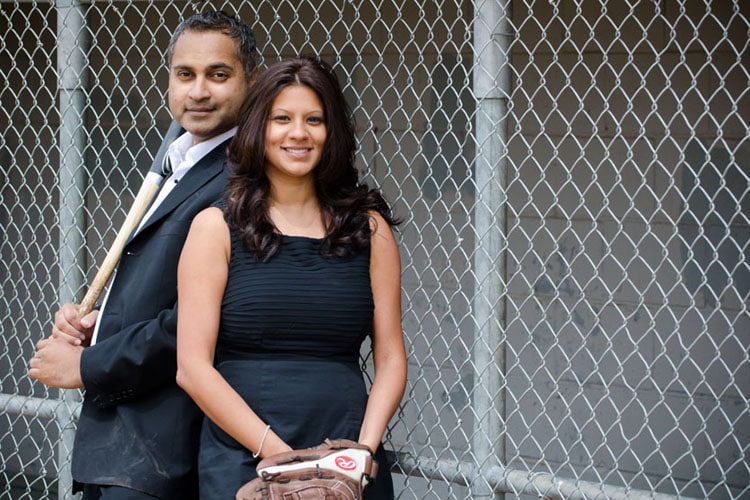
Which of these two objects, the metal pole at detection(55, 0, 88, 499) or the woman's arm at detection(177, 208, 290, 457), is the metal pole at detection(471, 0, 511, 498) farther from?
the metal pole at detection(55, 0, 88, 499)

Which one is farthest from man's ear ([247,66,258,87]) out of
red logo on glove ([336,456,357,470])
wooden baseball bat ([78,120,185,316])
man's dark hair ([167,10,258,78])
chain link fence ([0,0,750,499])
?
red logo on glove ([336,456,357,470])

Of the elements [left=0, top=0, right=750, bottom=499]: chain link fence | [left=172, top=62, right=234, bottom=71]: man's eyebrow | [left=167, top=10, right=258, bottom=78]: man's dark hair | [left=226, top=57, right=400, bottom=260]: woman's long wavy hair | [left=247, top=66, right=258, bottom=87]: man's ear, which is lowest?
[left=0, top=0, right=750, bottom=499]: chain link fence

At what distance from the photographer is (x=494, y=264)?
293cm

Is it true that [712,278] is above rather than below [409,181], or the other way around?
below

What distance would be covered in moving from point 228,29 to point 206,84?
0.57 feet

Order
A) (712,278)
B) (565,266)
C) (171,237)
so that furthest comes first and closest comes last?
(565,266) < (712,278) < (171,237)

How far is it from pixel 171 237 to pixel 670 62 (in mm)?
2659

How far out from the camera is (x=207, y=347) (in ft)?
8.02

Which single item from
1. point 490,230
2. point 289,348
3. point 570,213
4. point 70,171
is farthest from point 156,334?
Result: point 570,213

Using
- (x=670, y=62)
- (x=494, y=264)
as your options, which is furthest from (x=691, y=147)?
(x=494, y=264)

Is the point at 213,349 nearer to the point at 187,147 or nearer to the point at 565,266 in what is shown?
the point at 187,147

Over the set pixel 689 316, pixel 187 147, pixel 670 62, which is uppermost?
pixel 187 147

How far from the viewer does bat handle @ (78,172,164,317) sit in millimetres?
2848

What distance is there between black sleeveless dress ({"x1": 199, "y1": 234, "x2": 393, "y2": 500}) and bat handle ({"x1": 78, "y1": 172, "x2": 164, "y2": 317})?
0.47 metres
